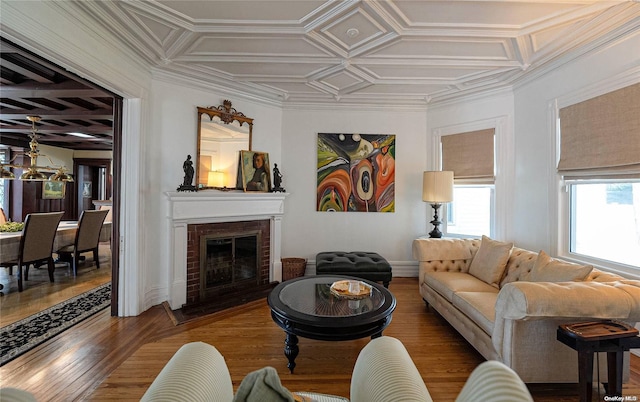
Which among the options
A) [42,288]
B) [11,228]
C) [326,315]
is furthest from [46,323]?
[326,315]

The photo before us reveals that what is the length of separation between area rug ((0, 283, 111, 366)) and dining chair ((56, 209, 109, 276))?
121 cm

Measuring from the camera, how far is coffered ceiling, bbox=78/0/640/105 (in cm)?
226

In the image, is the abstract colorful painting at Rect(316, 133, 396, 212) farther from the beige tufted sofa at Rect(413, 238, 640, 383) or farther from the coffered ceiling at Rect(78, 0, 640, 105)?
the beige tufted sofa at Rect(413, 238, 640, 383)

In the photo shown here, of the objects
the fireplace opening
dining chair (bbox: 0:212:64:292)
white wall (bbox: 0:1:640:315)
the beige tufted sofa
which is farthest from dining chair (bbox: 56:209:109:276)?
the beige tufted sofa

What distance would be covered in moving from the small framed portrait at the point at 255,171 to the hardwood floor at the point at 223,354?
166cm

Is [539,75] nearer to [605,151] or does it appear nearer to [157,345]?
[605,151]

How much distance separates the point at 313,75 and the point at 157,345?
3.29m

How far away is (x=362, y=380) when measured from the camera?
111 cm

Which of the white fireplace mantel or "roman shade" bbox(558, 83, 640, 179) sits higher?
"roman shade" bbox(558, 83, 640, 179)

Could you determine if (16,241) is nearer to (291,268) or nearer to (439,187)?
(291,268)

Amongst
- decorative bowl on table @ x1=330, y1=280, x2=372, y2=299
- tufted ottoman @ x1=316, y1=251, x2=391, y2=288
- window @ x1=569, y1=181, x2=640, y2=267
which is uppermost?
window @ x1=569, y1=181, x2=640, y2=267

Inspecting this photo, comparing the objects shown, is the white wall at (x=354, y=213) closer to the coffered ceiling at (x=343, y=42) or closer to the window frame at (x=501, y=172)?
the coffered ceiling at (x=343, y=42)

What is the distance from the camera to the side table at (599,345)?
153 centimetres

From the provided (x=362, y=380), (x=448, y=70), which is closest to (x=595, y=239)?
(x=448, y=70)
